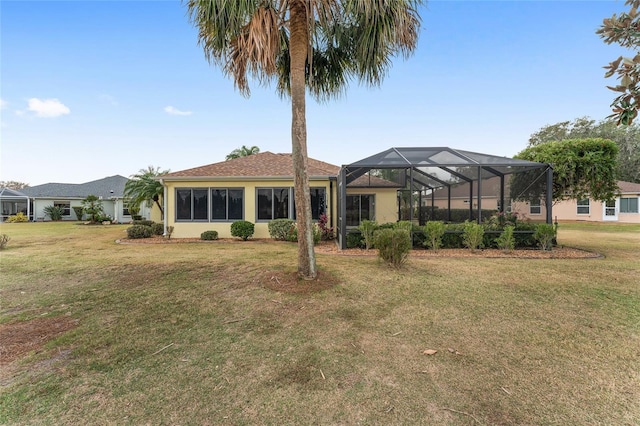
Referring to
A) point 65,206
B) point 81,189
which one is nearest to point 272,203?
point 65,206

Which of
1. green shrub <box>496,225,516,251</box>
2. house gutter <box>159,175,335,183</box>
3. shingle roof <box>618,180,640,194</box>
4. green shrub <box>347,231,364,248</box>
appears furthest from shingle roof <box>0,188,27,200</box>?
shingle roof <box>618,180,640,194</box>

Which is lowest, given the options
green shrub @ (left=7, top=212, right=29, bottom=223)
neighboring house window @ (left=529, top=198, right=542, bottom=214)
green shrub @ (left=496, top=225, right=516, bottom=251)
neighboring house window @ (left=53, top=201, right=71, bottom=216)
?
green shrub @ (left=496, top=225, right=516, bottom=251)

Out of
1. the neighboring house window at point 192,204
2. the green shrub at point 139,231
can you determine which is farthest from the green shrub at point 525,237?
the green shrub at point 139,231

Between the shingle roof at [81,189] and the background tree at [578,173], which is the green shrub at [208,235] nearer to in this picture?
the background tree at [578,173]

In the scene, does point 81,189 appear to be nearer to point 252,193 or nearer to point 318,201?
point 252,193

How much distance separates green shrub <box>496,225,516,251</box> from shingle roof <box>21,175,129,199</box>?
97.6ft

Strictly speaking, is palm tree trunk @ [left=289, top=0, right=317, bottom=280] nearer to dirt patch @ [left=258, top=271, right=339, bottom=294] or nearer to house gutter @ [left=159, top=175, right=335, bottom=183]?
dirt patch @ [left=258, top=271, right=339, bottom=294]

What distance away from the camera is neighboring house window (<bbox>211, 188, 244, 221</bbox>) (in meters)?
12.1

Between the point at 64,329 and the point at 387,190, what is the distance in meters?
12.3

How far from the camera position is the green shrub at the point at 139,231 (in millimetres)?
12235

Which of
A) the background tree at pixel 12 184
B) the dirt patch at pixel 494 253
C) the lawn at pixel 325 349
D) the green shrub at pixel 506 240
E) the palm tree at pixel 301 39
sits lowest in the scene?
the lawn at pixel 325 349

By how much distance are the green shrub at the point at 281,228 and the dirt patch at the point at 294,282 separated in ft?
19.0

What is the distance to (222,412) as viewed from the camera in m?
2.00

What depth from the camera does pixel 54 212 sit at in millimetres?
24156
